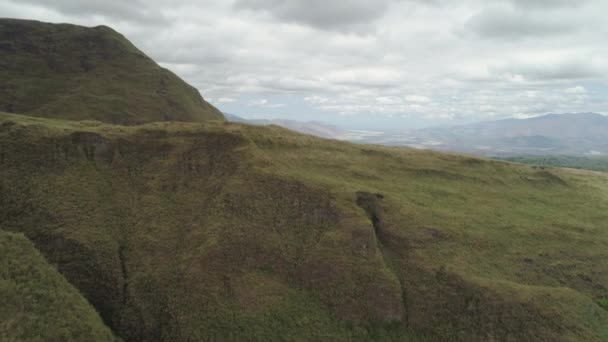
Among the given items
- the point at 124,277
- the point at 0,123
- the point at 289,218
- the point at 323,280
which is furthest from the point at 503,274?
the point at 0,123

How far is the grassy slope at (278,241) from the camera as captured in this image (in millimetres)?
40781

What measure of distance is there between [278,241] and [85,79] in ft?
416

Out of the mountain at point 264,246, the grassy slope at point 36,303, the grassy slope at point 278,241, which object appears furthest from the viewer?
the grassy slope at point 278,241

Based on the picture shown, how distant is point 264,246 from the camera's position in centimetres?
4756

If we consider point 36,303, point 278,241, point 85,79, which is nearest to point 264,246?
point 278,241

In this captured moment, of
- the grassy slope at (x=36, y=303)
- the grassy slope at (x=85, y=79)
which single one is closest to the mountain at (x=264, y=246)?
the grassy slope at (x=36, y=303)

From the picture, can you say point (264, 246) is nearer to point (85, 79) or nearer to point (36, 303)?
point (36, 303)

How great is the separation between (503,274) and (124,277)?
45484 mm

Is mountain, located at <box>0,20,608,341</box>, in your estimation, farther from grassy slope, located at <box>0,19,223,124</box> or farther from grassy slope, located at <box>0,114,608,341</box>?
grassy slope, located at <box>0,19,223,124</box>

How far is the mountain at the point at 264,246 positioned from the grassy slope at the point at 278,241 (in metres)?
0.19

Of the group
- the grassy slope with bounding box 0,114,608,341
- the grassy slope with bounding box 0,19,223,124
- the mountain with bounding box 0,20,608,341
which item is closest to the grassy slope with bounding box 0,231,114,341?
the mountain with bounding box 0,20,608,341

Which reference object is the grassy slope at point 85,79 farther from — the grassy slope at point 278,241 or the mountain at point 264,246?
the grassy slope at point 278,241

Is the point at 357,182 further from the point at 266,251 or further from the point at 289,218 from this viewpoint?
the point at 266,251

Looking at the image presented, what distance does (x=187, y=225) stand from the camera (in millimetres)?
49719
